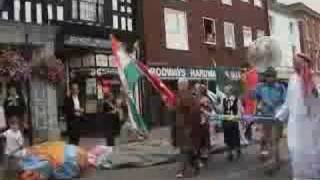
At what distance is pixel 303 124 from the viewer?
6.88 meters

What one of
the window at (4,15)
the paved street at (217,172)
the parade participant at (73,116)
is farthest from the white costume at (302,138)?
the window at (4,15)

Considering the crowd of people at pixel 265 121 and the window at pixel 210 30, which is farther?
the window at pixel 210 30

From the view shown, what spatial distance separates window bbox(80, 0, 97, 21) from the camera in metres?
25.2

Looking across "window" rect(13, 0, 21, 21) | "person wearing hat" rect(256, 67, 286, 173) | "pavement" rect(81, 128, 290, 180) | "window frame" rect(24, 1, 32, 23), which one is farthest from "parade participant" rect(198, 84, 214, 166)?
"window frame" rect(24, 1, 32, 23)

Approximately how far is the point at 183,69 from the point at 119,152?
49.1 ft

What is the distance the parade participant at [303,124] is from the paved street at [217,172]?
5.35 m

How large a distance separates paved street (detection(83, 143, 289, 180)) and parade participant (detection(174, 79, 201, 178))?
1.00ft

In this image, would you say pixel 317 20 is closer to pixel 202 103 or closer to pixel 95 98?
pixel 95 98

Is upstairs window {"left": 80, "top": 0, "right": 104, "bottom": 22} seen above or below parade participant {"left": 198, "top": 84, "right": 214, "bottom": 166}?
above

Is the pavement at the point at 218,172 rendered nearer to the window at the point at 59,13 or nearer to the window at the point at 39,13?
the window at the point at 39,13

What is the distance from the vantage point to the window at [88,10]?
82.6ft

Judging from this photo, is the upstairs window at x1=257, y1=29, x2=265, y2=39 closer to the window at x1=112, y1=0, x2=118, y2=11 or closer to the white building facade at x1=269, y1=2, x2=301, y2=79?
the white building facade at x1=269, y1=2, x2=301, y2=79

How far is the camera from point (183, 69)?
3136cm

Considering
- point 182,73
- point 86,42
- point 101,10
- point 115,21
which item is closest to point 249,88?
point 86,42
